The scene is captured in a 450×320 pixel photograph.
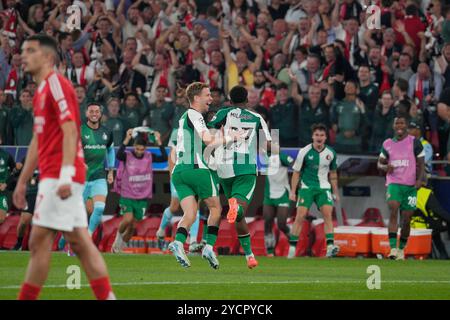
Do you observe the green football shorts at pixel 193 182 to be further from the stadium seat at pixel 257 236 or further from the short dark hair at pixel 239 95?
the stadium seat at pixel 257 236

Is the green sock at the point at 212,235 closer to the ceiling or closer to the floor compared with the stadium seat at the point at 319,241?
closer to the ceiling

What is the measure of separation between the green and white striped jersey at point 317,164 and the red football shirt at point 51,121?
40.5 feet

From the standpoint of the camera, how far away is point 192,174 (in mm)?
17047

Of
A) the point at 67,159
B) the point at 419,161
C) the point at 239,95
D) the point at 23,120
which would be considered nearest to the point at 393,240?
the point at 419,161

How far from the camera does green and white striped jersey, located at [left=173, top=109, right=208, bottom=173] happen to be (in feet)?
53.6

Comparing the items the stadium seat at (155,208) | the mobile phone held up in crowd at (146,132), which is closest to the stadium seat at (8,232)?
the stadium seat at (155,208)

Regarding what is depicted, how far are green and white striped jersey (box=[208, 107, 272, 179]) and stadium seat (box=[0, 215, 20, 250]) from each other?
8358 mm

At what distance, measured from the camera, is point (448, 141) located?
2323 centimetres

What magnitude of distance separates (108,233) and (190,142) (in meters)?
9.03

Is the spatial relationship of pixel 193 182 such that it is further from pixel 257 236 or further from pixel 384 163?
pixel 257 236

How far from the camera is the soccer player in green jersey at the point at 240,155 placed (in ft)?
58.5

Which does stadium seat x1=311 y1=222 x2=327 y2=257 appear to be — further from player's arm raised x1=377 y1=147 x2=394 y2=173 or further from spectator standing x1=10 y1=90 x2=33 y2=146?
spectator standing x1=10 y1=90 x2=33 y2=146

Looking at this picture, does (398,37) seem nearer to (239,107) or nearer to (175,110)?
(175,110)

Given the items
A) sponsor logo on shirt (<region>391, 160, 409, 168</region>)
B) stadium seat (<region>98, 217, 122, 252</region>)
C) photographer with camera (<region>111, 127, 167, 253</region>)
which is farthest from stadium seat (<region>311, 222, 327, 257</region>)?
stadium seat (<region>98, 217, 122, 252</region>)
